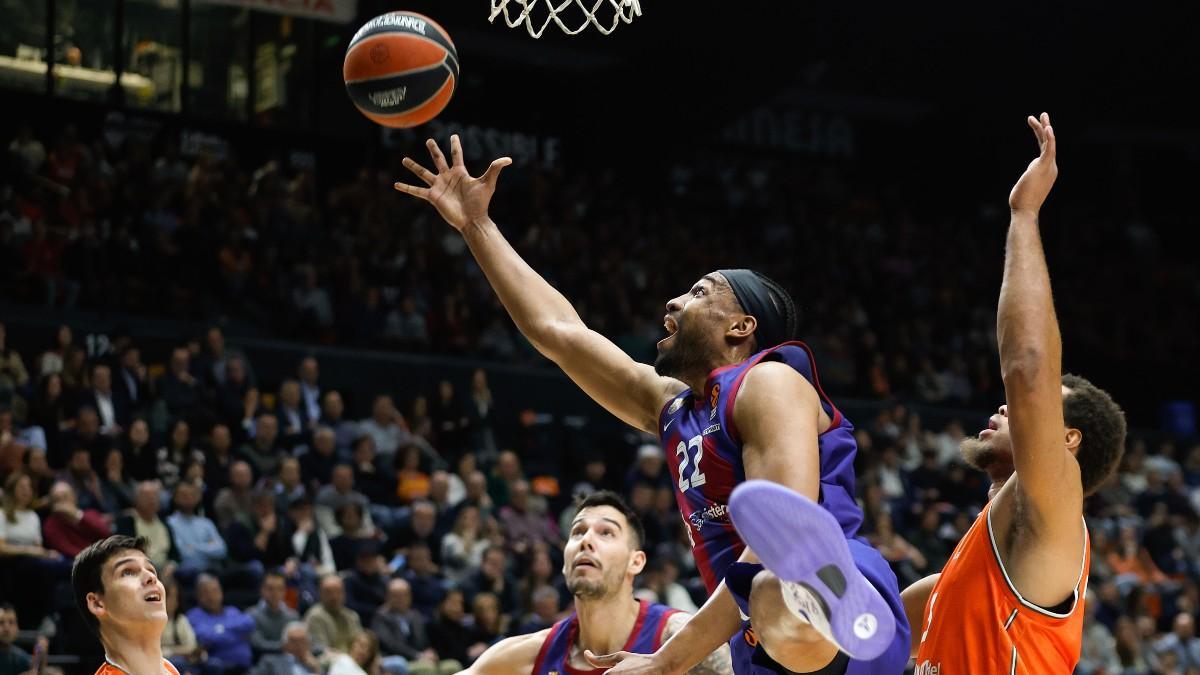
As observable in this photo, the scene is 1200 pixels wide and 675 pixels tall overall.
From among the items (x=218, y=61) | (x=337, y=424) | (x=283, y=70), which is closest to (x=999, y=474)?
(x=337, y=424)

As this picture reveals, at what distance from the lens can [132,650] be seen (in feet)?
18.3

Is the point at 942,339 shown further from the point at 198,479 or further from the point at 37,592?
the point at 37,592

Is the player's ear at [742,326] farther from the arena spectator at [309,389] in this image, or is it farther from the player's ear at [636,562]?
the arena spectator at [309,389]

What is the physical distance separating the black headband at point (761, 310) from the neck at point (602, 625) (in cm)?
188

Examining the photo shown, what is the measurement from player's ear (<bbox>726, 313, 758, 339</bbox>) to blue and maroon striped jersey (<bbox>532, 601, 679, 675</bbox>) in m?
1.90

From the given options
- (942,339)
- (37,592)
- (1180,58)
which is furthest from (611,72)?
(37,592)

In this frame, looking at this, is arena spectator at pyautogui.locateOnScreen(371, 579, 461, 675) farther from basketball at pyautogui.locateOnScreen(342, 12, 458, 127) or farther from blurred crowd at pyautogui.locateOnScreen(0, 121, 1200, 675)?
basketball at pyautogui.locateOnScreen(342, 12, 458, 127)

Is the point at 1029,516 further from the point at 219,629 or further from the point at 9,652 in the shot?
Result: the point at 219,629

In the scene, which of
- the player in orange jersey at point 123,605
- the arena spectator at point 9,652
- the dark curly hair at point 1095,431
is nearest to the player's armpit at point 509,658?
the player in orange jersey at point 123,605

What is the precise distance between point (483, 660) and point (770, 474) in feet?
7.88

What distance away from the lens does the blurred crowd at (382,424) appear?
10562 mm

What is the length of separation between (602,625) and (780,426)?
2237 mm

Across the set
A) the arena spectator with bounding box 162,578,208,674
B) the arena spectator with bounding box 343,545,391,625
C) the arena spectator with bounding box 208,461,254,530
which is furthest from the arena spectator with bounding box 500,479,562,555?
the arena spectator with bounding box 162,578,208,674

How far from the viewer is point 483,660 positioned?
5562 mm
